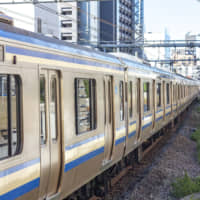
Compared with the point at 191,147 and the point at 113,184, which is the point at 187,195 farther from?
the point at 191,147

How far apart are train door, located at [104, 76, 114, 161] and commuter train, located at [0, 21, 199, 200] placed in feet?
0.06

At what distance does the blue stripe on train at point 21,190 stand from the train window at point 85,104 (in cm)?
126

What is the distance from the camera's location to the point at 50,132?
443 centimetres

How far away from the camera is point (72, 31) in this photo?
6719 cm

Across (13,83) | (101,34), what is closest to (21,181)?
(13,83)

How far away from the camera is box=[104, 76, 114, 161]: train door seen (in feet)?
21.4

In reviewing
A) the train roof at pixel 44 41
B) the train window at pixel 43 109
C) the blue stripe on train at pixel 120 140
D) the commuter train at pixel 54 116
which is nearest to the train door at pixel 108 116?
the commuter train at pixel 54 116

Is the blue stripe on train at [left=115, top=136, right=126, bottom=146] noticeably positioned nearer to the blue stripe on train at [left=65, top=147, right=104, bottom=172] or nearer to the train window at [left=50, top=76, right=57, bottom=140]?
the blue stripe on train at [left=65, top=147, right=104, bottom=172]

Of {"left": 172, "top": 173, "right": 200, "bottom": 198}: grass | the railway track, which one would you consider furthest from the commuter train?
{"left": 172, "top": 173, "right": 200, "bottom": 198}: grass

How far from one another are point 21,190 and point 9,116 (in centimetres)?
→ 83

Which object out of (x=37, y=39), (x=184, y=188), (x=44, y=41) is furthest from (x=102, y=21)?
(x=37, y=39)

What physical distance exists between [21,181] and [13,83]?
106cm

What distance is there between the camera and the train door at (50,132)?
14.2ft

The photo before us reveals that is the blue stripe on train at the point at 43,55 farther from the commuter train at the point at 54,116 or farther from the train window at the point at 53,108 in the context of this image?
the train window at the point at 53,108
